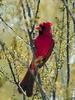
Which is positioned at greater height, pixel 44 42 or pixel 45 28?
pixel 45 28

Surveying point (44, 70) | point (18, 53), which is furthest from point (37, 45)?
point (44, 70)

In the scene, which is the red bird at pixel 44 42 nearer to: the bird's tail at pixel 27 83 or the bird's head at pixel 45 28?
the bird's head at pixel 45 28

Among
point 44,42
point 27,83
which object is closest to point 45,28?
point 44,42

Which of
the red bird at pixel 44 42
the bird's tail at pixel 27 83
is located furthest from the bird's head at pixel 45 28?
the bird's tail at pixel 27 83

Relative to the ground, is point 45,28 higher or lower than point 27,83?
higher

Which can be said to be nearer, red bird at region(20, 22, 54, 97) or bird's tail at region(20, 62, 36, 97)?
bird's tail at region(20, 62, 36, 97)

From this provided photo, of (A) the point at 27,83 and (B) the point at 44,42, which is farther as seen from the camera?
(B) the point at 44,42

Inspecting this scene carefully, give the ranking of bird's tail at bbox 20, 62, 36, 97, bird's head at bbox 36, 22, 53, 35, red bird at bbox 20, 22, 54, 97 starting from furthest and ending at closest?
bird's head at bbox 36, 22, 53, 35 < red bird at bbox 20, 22, 54, 97 < bird's tail at bbox 20, 62, 36, 97

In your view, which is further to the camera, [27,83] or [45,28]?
[45,28]

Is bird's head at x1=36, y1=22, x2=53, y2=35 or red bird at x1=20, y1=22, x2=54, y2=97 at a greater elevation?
bird's head at x1=36, y1=22, x2=53, y2=35

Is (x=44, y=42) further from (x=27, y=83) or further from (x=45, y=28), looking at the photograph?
(x=27, y=83)

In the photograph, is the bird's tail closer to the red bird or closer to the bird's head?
the red bird

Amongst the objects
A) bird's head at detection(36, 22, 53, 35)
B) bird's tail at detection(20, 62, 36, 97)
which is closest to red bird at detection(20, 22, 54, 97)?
bird's head at detection(36, 22, 53, 35)

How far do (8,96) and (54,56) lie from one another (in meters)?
0.74
